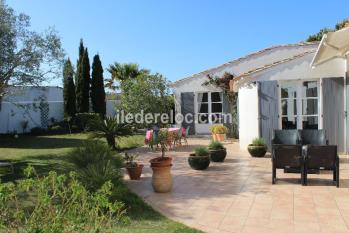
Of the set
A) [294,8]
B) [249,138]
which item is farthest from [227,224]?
[294,8]

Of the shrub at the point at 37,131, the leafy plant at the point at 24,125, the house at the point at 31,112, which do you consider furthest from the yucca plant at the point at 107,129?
the leafy plant at the point at 24,125

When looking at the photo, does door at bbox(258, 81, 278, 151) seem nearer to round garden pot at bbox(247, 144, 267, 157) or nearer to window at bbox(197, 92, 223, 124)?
round garden pot at bbox(247, 144, 267, 157)

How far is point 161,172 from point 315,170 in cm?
357

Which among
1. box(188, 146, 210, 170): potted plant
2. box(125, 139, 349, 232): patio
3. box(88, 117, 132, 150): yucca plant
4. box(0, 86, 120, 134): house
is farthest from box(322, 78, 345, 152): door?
box(0, 86, 120, 134): house

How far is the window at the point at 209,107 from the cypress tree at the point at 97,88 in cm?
1058

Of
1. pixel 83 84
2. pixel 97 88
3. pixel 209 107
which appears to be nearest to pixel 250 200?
pixel 209 107

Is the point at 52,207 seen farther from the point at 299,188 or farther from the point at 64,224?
the point at 299,188

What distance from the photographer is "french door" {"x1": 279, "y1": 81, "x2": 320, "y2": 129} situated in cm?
1362

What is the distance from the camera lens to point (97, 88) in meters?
30.8

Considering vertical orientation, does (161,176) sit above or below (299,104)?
below

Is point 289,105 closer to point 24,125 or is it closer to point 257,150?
point 257,150

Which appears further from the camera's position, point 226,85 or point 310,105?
point 226,85

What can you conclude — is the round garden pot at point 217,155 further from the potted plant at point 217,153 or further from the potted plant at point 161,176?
the potted plant at point 161,176

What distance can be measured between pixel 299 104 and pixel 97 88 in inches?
796
